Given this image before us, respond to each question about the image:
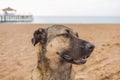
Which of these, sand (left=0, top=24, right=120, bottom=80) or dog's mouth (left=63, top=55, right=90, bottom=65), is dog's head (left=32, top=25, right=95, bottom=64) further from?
sand (left=0, top=24, right=120, bottom=80)

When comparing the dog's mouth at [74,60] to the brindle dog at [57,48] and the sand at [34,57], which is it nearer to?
the brindle dog at [57,48]

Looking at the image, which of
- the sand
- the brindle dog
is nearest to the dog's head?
the brindle dog

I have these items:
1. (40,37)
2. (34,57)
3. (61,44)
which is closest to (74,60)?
(61,44)

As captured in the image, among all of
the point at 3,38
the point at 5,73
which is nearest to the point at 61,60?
the point at 5,73

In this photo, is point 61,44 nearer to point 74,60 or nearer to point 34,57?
point 74,60

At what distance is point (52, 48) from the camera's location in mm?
1853

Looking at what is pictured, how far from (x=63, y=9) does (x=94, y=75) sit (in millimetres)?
842

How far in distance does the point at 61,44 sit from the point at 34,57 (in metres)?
0.80

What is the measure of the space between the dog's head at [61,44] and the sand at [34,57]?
64 centimetres

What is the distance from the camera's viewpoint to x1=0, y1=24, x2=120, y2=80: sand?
108 inches

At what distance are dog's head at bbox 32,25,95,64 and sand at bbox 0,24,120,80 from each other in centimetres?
64

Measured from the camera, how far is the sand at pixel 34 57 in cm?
275

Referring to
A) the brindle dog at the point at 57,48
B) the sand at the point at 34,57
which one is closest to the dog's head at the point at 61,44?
the brindle dog at the point at 57,48

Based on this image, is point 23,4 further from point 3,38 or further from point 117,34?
point 117,34
